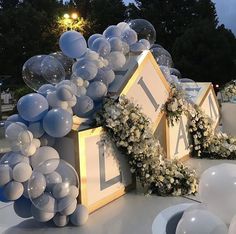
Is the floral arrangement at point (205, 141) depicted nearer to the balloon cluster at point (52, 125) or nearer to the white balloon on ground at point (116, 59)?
the white balloon on ground at point (116, 59)

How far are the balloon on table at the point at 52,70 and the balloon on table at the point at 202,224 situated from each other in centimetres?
227

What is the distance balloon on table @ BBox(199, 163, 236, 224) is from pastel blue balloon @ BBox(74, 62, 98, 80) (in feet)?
7.07

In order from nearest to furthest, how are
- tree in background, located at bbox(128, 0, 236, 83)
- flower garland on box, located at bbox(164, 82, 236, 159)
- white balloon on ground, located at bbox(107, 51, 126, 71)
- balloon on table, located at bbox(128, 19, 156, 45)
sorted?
white balloon on ground, located at bbox(107, 51, 126, 71) → balloon on table, located at bbox(128, 19, 156, 45) → flower garland on box, located at bbox(164, 82, 236, 159) → tree in background, located at bbox(128, 0, 236, 83)

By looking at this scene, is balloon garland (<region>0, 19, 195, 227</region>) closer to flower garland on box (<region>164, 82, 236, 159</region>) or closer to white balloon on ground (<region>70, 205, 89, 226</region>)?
white balloon on ground (<region>70, 205, 89, 226</region>)

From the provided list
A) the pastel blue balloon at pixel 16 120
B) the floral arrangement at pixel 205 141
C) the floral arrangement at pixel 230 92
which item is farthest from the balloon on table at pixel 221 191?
the floral arrangement at pixel 230 92

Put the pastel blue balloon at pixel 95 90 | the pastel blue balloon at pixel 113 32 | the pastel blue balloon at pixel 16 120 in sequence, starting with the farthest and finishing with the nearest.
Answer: the pastel blue balloon at pixel 113 32
the pastel blue balloon at pixel 95 90
the pastel blue balloon at pixel 16 120

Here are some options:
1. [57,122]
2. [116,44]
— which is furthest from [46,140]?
[116,44]

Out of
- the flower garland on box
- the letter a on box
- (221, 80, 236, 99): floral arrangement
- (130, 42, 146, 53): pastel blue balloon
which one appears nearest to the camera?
the letter a on box

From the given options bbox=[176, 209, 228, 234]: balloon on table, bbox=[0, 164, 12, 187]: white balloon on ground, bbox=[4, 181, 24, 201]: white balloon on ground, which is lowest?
bbox=[4, 181, 24, 201]: white balloon on ground

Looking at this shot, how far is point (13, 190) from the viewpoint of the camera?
291 cm

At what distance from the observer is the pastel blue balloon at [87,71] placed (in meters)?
3.55

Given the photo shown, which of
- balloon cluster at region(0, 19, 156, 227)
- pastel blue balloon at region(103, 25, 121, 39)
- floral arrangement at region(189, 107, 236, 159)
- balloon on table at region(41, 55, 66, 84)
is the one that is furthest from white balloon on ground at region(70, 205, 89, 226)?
floral arrangement at region(189, 107, 236, 159)

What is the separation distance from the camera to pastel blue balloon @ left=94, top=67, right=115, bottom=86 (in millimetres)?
3727

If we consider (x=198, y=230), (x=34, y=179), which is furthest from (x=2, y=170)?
(x=198, y=230)
